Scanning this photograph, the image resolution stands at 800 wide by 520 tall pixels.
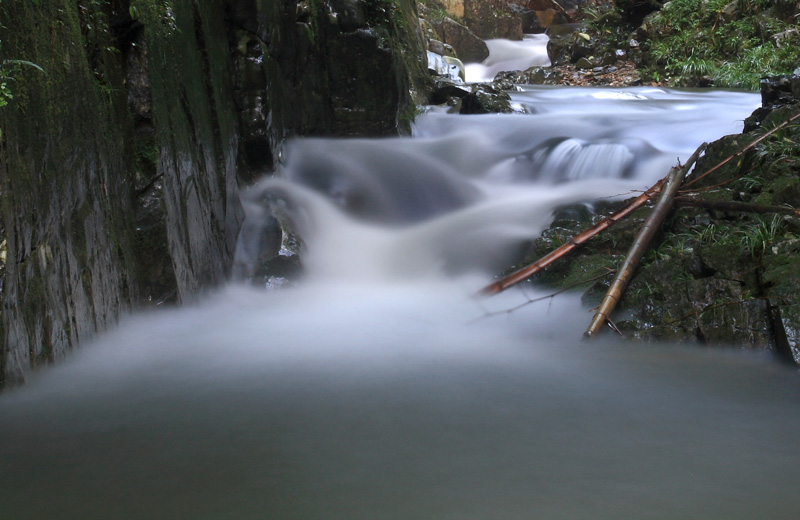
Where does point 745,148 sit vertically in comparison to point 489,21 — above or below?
below

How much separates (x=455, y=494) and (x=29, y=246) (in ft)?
5.88

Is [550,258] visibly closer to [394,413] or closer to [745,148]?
[745,148]

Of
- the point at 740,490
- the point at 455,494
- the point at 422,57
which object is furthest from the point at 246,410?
the point at 422,57

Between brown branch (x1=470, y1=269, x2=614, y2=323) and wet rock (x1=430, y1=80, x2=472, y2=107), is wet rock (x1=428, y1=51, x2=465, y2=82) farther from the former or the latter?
brown branch (x1=470, y1=269, x2=614, y2=323)

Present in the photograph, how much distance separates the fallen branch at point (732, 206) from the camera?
11.2ft

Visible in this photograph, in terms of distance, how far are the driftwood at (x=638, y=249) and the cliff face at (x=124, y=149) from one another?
226 cm

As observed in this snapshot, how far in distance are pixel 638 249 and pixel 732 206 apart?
1.97 ft

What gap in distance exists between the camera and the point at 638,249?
354 cm

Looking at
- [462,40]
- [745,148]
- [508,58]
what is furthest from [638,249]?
[508,58]

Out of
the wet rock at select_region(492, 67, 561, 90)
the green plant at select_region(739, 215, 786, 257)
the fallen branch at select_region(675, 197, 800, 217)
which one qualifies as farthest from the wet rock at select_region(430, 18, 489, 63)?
the green plant at select_region(739, 215, 786, 257)

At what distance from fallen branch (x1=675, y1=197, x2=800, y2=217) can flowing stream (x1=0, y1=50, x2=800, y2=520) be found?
36.8 inches

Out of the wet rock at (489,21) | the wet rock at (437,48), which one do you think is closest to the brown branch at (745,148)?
the wet rock at (437,48)

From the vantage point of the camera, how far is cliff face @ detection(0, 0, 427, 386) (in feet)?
7.98

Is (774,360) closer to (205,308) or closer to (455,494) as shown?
(455,494)
